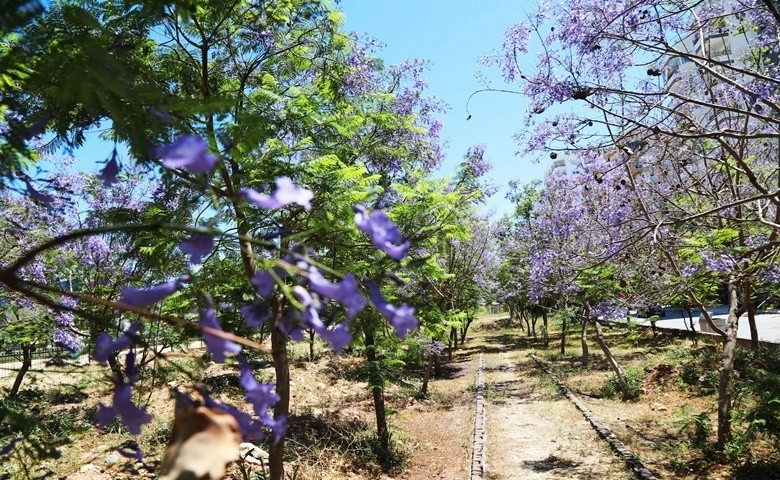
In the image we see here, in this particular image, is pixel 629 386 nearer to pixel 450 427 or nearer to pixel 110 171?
pixel 450 427

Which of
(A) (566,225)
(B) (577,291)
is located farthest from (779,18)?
(B) (577,291)

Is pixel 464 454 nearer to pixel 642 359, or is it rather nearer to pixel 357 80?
pixel 357 80

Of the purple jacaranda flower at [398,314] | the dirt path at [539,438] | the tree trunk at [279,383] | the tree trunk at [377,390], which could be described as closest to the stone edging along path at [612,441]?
the dirt path at [539,438]

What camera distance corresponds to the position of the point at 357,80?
6.32 m

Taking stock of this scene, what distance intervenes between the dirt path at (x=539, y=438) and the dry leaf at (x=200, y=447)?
8.31 m

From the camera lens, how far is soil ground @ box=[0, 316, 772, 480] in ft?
26.2

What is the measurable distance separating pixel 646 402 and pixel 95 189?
1208 centimetres

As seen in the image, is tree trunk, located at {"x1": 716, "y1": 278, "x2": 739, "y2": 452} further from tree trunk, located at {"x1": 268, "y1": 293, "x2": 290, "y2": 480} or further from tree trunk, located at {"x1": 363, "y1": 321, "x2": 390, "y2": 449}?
tree trunk, located at {"x1": 268, "y1": 293, "x2": 290, "y2": 480}

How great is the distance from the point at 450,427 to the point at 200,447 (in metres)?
11.8

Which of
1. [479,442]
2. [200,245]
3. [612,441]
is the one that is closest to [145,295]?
[200,245]

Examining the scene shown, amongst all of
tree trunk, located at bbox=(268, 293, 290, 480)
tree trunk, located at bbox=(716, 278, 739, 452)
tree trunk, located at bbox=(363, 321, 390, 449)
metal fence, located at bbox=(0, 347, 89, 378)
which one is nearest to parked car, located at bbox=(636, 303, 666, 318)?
tree trunk, located at bbox=(716, 278, 739, 452)

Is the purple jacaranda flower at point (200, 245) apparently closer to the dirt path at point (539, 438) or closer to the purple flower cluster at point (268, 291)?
the purple flower cluster at point (268, 291)

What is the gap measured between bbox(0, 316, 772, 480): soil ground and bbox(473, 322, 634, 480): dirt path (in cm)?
2

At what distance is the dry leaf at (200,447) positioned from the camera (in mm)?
491
